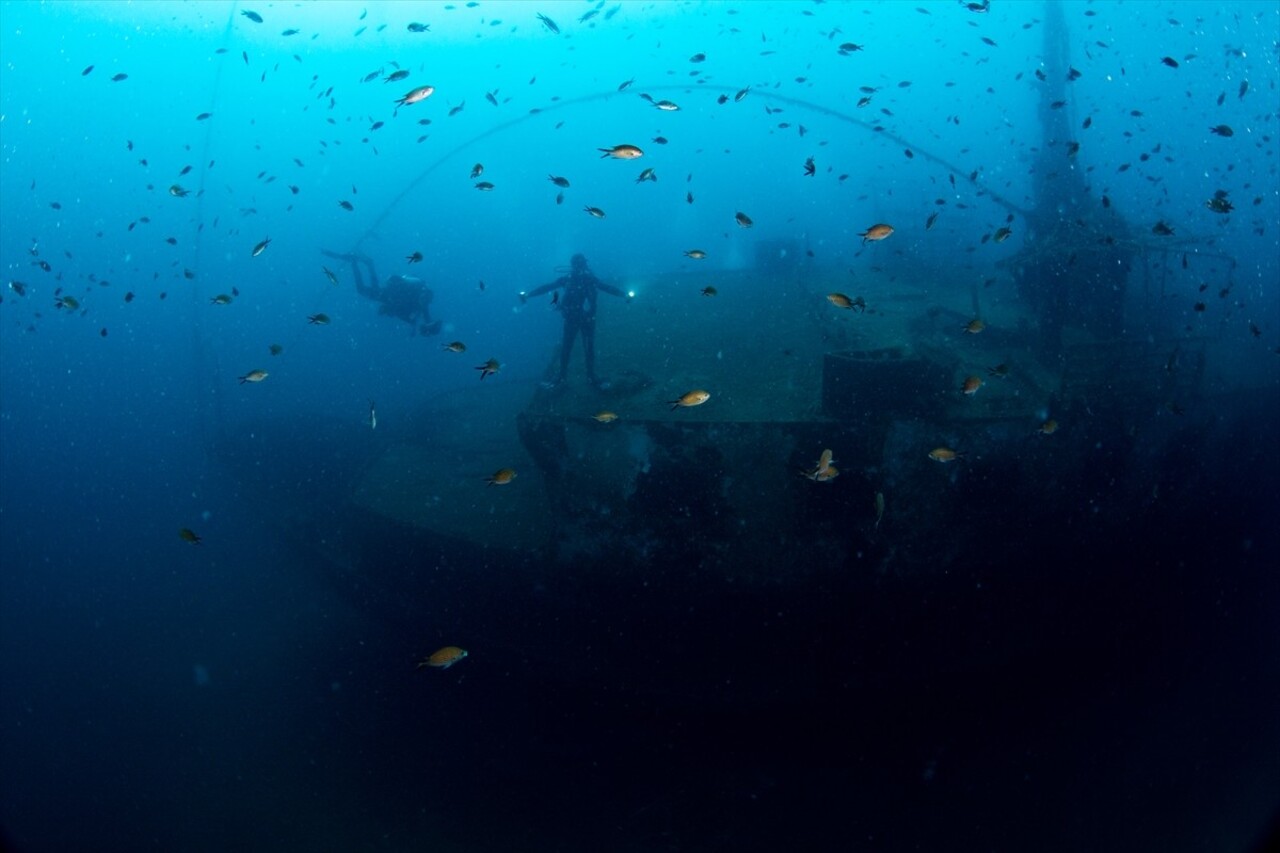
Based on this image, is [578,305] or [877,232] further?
[578,305]

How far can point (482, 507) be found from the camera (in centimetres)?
985

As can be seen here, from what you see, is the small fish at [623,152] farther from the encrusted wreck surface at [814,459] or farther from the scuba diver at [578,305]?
the scuba diver at [578,305]

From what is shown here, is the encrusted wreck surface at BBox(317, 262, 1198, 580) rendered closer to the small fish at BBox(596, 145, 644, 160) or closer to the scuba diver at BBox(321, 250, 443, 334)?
the small fish at BBox(596, 145, 644, 160)

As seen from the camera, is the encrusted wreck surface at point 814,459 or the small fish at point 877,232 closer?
the small fish at point 877,232

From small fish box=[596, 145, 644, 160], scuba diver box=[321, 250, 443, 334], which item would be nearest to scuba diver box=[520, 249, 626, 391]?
small fish box=[596, 145, 644, 160]

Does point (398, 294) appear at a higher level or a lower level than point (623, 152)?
lower

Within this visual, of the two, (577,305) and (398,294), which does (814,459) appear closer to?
(577,305)

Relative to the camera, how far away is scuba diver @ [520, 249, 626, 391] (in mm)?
9406

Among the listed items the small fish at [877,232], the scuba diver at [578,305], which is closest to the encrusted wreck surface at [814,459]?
the scuba diver at [578,305]

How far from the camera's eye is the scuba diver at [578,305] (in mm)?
9406

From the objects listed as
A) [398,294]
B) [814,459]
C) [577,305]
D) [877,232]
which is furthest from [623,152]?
[398,294]

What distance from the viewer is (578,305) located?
32.3ft

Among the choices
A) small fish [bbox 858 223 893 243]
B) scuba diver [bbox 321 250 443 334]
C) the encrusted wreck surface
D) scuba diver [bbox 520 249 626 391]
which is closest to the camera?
small fish [bbox 858 223 893 243]

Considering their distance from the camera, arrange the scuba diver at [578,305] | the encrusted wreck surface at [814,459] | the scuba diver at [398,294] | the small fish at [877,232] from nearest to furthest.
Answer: the small fish at [877,232]
the encrusted wreck surface at [814,459]
the scuba diver at [578,305]
the scuba diver at [398,294]
